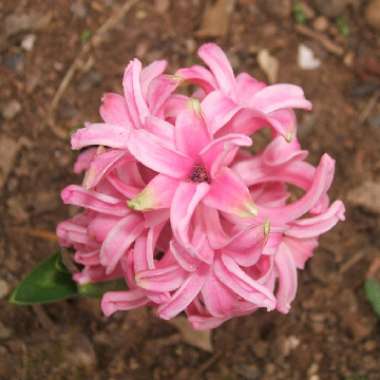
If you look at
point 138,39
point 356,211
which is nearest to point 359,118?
point 356,211

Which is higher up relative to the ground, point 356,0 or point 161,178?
point 161,178

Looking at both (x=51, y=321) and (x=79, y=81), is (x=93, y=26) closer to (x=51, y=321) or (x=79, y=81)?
(x=79, y=81)

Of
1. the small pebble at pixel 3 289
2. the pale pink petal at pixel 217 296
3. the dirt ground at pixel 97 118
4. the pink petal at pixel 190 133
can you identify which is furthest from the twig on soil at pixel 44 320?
the pink petal at pixel 190 133

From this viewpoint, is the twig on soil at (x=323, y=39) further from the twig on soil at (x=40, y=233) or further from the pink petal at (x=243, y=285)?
the pink petal at (x=243, y=285)

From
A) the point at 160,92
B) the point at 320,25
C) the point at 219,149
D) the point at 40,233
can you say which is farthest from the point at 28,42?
the point at 219,149

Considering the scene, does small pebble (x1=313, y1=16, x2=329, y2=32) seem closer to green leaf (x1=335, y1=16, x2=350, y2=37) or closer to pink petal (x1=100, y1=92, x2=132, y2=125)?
green leaf (x1=335, y1=16, x2=350, y2=37)
